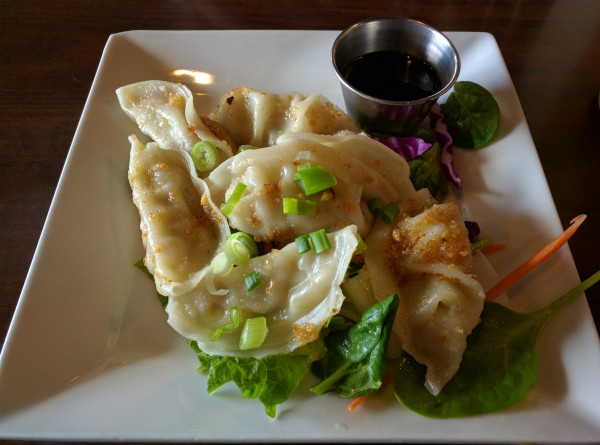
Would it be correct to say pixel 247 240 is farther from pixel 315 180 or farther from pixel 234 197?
pixel 315 180

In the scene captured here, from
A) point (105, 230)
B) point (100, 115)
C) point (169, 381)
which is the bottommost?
point (169, 381)

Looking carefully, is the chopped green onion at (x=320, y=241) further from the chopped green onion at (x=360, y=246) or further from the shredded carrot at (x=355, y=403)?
the shredded carrot at (x=355, y=403)

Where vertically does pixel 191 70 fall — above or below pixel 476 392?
above

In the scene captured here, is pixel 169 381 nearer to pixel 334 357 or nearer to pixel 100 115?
pixel 334 357

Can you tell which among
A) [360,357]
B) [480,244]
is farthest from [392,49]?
[360,357]

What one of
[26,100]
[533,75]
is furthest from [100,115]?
[533,75]

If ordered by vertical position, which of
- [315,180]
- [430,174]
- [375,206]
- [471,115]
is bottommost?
[430,174]

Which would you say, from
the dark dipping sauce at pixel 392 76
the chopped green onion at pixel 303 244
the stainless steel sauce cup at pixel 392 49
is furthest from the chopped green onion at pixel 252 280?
the dark dipping sauce at pixel 392 76
